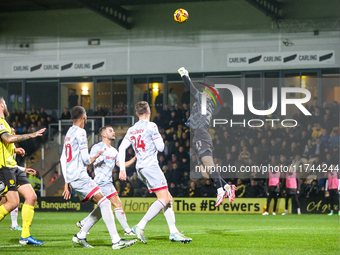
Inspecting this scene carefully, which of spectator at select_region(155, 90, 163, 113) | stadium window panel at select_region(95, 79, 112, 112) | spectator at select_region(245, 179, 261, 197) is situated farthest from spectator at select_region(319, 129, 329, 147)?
stadium window panel at select_region(95, 79, 112, 112)

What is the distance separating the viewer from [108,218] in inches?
281

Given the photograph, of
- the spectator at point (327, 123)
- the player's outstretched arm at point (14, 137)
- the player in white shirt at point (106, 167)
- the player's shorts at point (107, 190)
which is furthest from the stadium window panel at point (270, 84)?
the player's outstretched arm at point (14, 137)

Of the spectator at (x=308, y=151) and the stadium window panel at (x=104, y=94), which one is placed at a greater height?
the stadium window panel at (x=104, y=94)

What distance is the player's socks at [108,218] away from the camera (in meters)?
7.11

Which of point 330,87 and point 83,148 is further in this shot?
point 330,87

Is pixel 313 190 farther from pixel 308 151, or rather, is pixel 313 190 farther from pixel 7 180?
pixel 7 180

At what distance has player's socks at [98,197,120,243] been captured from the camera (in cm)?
711

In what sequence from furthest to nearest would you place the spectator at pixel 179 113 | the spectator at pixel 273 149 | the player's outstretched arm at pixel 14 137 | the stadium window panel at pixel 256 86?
the stadium window panel at pixel 256 86 < the spectator at pixel 179 113 < the spectator at pixel 273 149 < the player's outstretched arm at pixel 14 137

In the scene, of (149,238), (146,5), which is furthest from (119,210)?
(146,5)

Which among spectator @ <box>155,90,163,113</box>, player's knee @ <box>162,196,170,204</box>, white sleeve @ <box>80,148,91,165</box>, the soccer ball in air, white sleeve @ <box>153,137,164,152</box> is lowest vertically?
player's knee @ <box>162,196,170,204</box>

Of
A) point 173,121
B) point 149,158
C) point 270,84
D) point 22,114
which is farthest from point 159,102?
point 149,158

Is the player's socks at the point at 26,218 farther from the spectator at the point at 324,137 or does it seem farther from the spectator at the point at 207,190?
the spectator at the point at 324,137

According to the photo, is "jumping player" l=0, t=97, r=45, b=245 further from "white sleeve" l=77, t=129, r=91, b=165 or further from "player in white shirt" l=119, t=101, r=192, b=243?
"player in white shirt" l=119, t=101, r=192, b=243

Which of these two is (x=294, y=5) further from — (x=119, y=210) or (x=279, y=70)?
(x=119, y=210)
